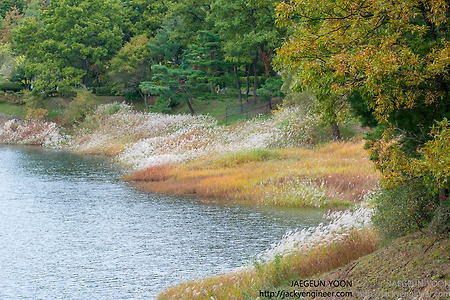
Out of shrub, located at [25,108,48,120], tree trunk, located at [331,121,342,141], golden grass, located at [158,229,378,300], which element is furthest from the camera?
shrub, located at [25,108,48,120]

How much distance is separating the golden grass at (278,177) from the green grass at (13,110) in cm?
3334

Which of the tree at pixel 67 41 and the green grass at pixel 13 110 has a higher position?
the tree at pixel 67 41

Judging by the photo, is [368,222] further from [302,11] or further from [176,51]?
[176,51]

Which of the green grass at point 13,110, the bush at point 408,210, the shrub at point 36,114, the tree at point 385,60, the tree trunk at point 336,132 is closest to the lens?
the tree at point 385,60

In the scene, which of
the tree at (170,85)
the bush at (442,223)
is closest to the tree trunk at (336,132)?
the tree at (170,85)

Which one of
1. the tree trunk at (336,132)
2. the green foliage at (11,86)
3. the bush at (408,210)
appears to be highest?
the bush at (408,210)

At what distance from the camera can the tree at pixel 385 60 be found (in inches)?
320

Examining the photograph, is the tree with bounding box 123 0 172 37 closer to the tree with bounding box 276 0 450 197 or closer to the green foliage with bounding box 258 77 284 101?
the green foliage with bounding box 258 77 284 101

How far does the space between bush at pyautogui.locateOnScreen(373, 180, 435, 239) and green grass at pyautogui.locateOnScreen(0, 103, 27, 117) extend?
164ft

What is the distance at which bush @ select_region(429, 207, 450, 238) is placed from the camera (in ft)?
26.9

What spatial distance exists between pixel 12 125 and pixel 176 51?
17443 millimetres

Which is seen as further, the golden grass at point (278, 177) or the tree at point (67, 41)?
the tree at point (67, 41)

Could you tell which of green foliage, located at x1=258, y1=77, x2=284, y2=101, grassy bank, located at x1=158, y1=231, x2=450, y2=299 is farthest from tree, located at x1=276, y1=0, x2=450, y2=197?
green foliage, located at x1=258, y1=77, x2=284, y2=101

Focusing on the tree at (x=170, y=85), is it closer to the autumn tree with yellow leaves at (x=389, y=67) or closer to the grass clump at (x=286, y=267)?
the autumn tree with yellow leaves at (x=389, y=67)
